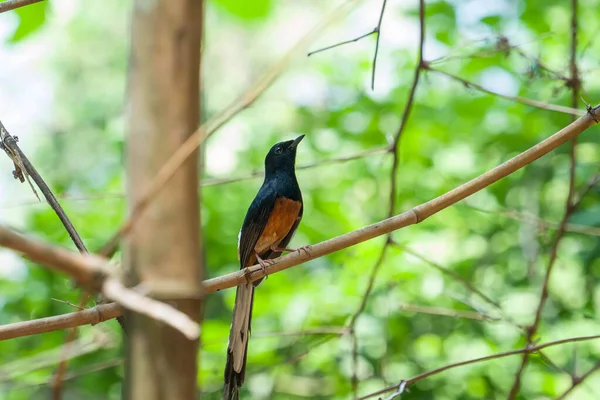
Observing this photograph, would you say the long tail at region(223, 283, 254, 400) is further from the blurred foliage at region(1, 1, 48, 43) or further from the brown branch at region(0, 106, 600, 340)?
the blurred foliage at region(1, 1, 48, 43)

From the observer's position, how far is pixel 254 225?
460 centimetres

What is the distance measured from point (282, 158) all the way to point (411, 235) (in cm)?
114

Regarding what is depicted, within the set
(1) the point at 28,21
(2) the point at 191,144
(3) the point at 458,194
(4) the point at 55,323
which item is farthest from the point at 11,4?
(2) the point at 191,144

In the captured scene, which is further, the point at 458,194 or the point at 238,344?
the point at 238,344

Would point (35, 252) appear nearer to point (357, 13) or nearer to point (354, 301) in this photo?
point (354, 301)

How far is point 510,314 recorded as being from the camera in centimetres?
478

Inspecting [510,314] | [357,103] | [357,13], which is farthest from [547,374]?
[357,13]

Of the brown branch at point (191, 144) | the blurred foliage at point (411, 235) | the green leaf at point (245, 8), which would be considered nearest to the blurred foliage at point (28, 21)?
the green leaf at point (245, 8)

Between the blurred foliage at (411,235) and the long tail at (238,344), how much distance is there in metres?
0.22

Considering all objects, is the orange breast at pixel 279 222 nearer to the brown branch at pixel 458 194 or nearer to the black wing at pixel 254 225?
the black wing at pixel 254 225

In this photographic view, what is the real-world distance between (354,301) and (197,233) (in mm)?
3642

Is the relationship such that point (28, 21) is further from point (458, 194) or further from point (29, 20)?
point (458, 194)

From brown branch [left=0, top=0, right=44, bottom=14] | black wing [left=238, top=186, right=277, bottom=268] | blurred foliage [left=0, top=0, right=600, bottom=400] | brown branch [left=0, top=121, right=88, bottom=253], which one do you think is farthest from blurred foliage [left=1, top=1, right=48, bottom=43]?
black wing [left=238, top=186, right=277, bottom=268]

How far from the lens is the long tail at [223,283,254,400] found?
3.43 m
